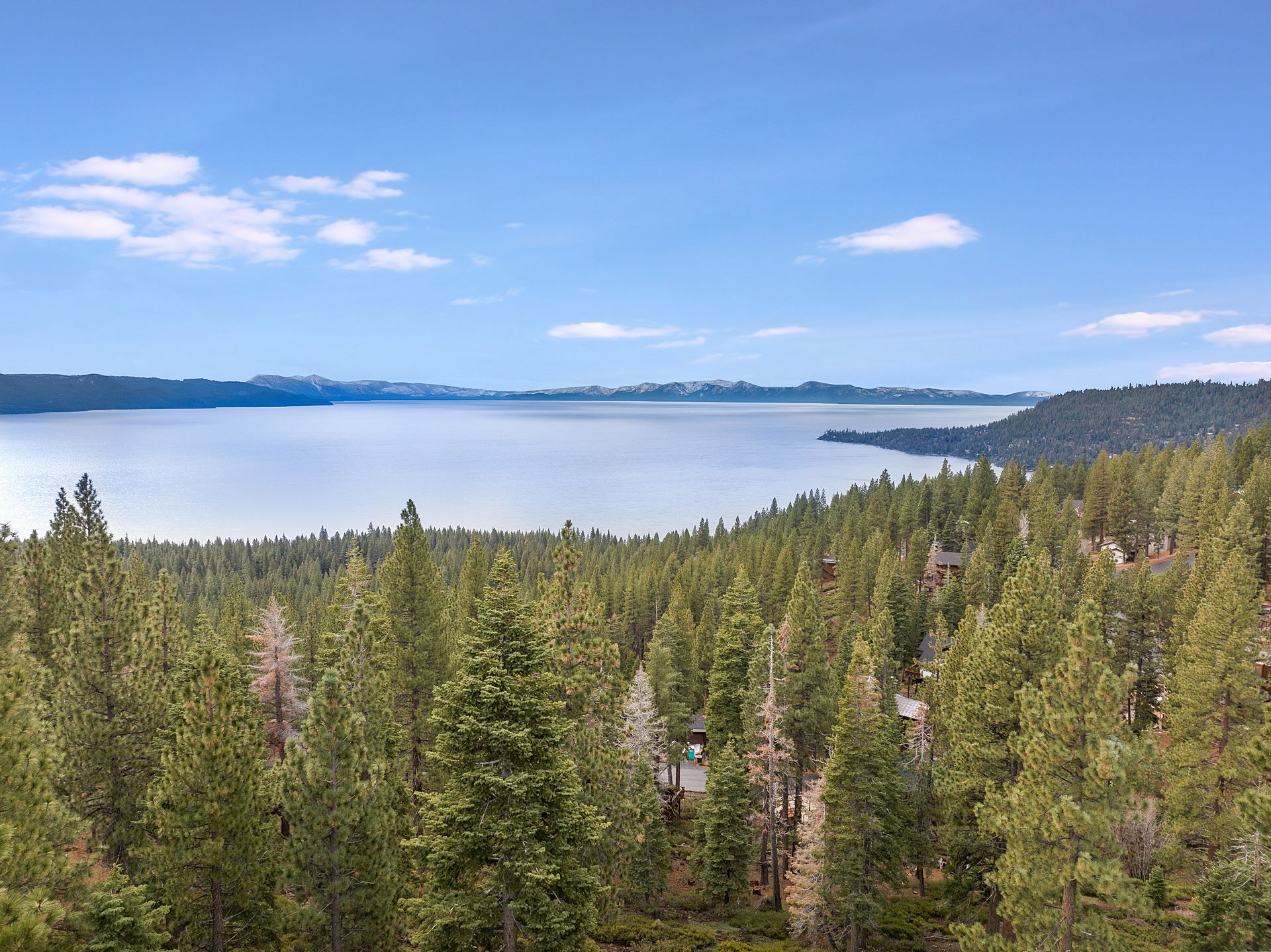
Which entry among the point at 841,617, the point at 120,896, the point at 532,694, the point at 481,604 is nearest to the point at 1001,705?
the point at 532,694

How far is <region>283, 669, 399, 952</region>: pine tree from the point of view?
1562 centimetres

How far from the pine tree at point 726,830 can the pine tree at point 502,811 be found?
14.6m

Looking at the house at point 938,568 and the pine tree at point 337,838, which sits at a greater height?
the pine tree at point 337,838

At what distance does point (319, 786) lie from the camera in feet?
51.9

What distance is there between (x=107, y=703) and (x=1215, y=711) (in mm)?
39095

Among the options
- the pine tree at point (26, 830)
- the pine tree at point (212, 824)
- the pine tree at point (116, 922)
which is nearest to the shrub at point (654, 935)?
the pine tree at point (212, 824)

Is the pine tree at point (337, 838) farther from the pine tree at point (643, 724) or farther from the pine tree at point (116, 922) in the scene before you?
the pine tree at point (643, 724)

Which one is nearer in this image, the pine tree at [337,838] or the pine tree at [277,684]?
the pine tree at [337,838]

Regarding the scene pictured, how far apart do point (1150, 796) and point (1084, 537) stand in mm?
59368

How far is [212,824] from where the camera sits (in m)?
16.0

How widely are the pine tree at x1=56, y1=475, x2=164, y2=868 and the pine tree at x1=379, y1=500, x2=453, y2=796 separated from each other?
9668mm

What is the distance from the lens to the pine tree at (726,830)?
27.7 metres

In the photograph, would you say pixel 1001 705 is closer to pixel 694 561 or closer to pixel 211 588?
pixel 694 561

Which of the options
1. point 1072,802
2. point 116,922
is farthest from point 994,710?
point 116,922
